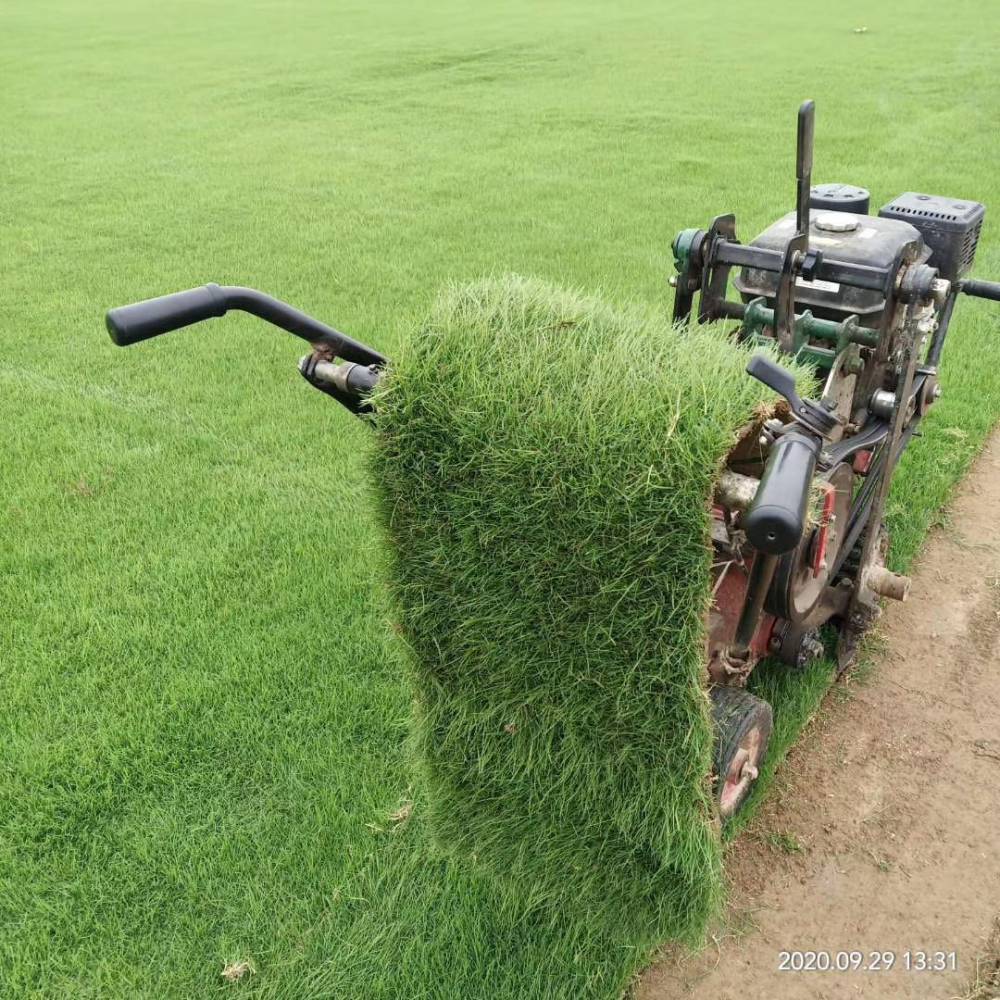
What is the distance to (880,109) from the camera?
11398mm

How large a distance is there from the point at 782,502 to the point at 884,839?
70.0 inches

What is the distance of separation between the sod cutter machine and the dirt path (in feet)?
0.80

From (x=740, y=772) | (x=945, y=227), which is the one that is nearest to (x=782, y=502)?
(x=740, y=772)

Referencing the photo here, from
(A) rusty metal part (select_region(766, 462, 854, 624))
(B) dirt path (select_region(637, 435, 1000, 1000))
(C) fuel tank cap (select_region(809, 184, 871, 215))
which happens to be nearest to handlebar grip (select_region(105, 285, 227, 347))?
(A) rusty metal part (select_region(766, 462, 854, 624))

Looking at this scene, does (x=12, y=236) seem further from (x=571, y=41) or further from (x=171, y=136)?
(x=571, y=41)

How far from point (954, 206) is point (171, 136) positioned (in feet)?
31.4

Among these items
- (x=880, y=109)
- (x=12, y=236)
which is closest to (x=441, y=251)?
(x=12, y=236)

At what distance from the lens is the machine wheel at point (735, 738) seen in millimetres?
2152

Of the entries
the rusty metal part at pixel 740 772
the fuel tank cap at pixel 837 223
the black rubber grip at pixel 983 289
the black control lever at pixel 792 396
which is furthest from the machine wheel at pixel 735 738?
the black rubber grip at pixel 983 289

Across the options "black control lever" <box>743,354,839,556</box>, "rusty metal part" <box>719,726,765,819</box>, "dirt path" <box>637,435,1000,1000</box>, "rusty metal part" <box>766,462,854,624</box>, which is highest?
"black control lever" <box>743,354,839,556</box>

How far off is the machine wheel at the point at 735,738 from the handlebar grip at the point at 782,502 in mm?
928

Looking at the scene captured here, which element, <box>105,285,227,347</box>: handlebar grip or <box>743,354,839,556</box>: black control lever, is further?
<box>105,285,227,347</box>: handlebar grip

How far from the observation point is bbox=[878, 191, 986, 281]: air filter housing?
3129 millimetres
